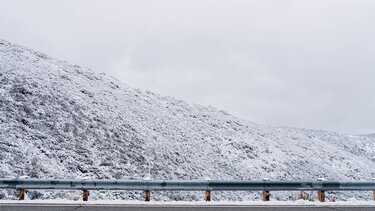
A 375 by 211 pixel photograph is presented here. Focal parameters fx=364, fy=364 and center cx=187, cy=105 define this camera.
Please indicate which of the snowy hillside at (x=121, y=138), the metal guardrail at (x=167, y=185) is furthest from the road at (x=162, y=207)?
the snowy hillside at (x=121, y=138)

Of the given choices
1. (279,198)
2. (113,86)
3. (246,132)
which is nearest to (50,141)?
(279,198)

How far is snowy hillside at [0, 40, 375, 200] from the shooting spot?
21891 millimetres

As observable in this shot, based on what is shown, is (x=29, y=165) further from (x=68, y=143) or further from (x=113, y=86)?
(x=113, y=86)

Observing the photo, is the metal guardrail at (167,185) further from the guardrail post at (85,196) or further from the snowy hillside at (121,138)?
the snowy hillside at (121,138)

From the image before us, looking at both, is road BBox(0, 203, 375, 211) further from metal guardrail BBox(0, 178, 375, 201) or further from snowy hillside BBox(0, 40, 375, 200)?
snowy hillside BBox(0, 40, 375, 200)

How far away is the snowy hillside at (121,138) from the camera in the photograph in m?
21.9

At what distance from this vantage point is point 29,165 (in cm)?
1961

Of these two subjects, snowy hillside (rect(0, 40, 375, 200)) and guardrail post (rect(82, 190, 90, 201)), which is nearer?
guardrail post (rect(82, 190, 90, 201))

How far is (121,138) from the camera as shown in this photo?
27.3 meters

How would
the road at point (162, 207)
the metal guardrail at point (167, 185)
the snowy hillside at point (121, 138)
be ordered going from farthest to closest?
the snowy hillside at point (121, 138), the metal guardrail at point (167, 185), the road at point (162, 207)

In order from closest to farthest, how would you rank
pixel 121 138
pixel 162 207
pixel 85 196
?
1. pixel 162 207
2. pixel 85 196
3. pixel 121 138

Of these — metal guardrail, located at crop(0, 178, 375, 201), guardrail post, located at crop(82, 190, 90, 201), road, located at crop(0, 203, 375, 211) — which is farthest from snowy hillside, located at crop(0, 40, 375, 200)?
road, located at crop(0, 203, 375, 211)

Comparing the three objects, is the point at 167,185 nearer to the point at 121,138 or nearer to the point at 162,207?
the point at 162,207

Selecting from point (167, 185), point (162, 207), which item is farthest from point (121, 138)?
point (162, 207)
